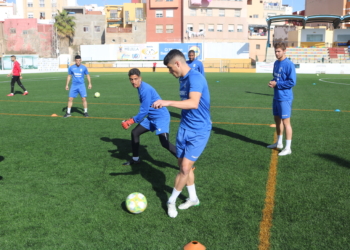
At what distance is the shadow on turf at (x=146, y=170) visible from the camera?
518 cm

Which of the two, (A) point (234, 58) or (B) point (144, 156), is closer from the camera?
(B) point (144, 156)

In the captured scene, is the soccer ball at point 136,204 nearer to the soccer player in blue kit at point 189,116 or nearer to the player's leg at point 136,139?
the soccer player in blue kit at point 189,116

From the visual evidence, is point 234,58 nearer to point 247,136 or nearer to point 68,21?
point 68,21

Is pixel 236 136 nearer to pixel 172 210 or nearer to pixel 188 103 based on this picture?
pixel 172 210

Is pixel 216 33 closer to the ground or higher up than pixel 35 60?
higher up

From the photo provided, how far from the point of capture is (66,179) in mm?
5684

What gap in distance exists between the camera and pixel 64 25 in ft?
Result: 208

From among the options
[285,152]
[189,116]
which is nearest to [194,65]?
[285,152]

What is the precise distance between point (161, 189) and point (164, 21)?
202ft

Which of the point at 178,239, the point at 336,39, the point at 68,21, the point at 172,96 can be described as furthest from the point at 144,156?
the point at 68,21

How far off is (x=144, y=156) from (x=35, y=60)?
37.0m

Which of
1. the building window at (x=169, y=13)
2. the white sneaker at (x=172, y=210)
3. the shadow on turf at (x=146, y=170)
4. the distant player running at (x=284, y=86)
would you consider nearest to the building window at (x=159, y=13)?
the building window at (x=169, y=13)

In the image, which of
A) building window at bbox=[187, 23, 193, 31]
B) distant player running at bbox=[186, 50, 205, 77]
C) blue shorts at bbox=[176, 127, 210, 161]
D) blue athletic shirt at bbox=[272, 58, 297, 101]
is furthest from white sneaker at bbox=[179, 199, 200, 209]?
building window at bbox=[187, 23, 193, 31]

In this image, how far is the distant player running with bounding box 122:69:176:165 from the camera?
582 centimetres
